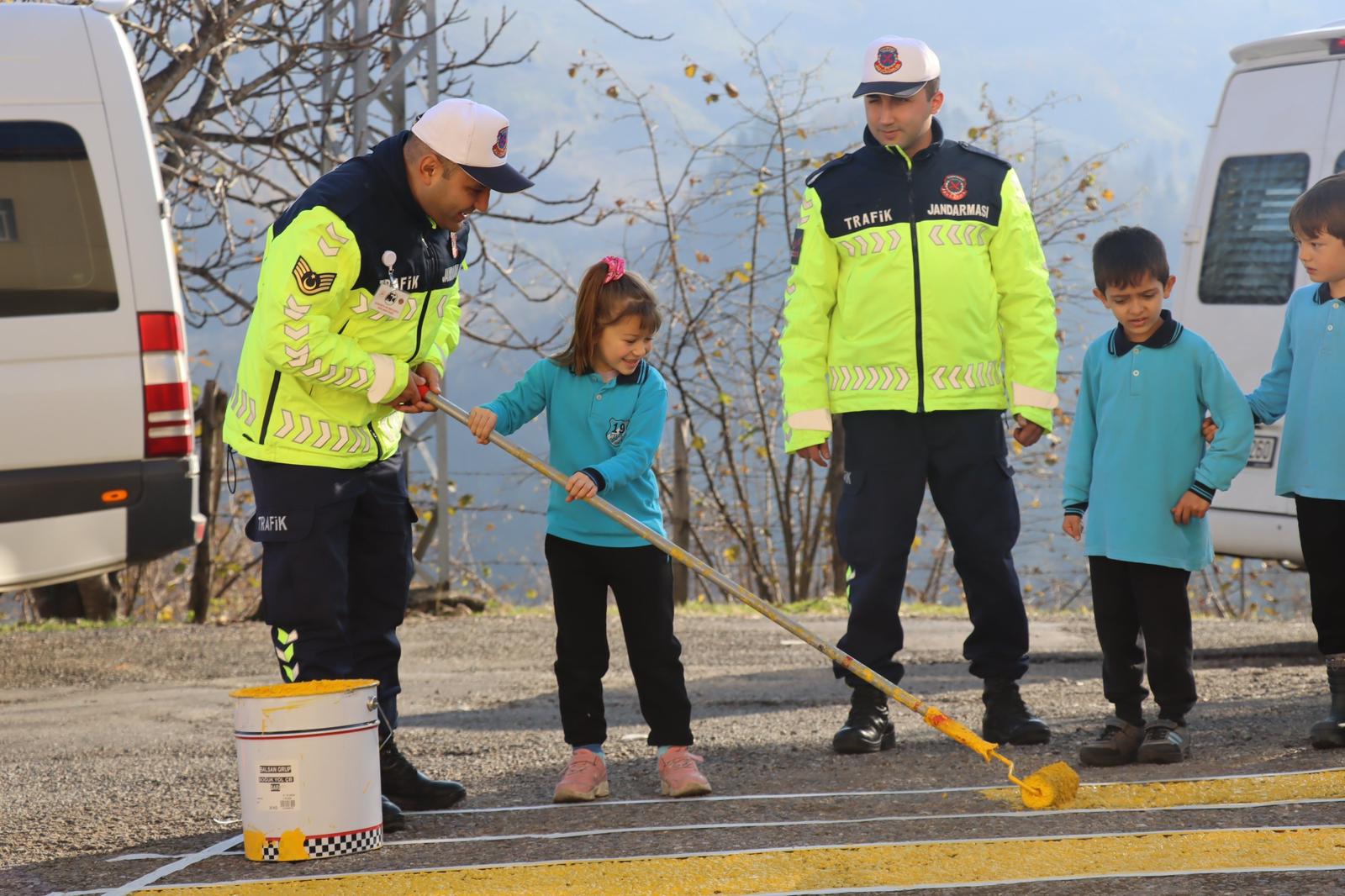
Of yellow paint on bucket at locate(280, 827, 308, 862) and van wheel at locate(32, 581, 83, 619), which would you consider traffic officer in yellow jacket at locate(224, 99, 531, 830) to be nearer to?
yellow paint on bucket at locate(280, 827, 308, 862)

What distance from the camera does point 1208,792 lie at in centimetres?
390

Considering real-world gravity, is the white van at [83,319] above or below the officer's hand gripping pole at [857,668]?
above

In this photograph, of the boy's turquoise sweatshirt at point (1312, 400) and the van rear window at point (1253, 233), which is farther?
the van rear window at point (1253, 233)

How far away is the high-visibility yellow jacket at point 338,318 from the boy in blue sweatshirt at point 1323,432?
2.57m

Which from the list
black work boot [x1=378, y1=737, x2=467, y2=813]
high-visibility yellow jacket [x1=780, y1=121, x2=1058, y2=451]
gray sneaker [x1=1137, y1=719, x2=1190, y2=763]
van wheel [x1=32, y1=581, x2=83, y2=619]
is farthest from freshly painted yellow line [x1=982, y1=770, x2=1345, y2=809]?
van wheel [x1=32, y1=581, x2=83, y2=619]

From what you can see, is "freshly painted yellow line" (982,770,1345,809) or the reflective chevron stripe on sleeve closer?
"freshly painted yellow line" (982,770,1345,809)

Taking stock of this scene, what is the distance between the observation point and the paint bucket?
359 cm

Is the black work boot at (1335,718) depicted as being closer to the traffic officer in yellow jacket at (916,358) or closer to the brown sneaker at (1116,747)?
the brown sneaker at (1116,747)

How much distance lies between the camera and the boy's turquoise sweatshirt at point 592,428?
14.0 feet

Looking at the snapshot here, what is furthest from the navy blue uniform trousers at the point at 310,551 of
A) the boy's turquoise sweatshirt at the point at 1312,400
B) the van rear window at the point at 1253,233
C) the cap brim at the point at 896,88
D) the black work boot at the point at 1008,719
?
the van rear window at the point at 1253,233

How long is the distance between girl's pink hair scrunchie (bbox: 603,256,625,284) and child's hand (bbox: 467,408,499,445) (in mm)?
509

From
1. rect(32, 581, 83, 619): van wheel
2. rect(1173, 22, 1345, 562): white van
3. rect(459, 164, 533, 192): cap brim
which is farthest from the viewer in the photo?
rect(32, 581, 83, 619): van wheel

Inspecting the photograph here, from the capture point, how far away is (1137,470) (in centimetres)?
443

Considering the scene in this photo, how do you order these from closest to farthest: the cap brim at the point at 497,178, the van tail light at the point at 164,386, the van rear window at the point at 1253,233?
the cap brim at the point at 497,178, the van tail light at the point at 164,386, the van rear window at the point at 1253,233
